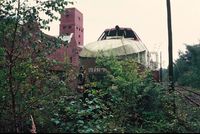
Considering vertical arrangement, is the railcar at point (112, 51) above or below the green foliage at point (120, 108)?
above

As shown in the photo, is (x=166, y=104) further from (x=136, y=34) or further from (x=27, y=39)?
(x=136, y=34)

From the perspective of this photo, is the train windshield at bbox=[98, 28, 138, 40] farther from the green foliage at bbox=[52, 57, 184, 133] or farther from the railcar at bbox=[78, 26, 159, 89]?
the green foliage at bbox=[52, 57, 184, 133]

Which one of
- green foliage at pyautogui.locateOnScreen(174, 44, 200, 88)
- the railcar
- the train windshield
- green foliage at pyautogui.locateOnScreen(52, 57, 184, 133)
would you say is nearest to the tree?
green foliage at pyautogui.locateOnScreen(52, 57, 184, 133)

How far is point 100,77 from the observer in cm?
1856

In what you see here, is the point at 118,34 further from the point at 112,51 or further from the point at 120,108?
the point at 120,108

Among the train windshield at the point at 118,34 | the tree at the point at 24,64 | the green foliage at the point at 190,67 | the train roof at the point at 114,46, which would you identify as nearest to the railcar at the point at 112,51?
the train roof at the point at 114,46

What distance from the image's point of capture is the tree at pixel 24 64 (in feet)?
31.4


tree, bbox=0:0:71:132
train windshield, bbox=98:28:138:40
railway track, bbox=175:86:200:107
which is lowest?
railway track, bbox=175:86:200:107

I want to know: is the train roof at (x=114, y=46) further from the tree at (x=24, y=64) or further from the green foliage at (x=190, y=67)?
the green foliage at (x=190, y=67)

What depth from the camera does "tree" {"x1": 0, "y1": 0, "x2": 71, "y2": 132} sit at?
956 cm

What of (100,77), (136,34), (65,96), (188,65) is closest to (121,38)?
(136,34)

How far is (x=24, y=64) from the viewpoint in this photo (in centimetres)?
995

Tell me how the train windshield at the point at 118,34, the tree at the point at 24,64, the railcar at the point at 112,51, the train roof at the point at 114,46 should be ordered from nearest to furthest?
the tree at the point at 24,64, the railcar at the point at 112,51, the train roof at the point at 114,46, the train windshield at the point at 118,34

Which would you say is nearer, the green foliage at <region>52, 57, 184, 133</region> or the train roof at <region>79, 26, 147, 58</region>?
the green foliage at <region>52, 57, 184, 133</region>
